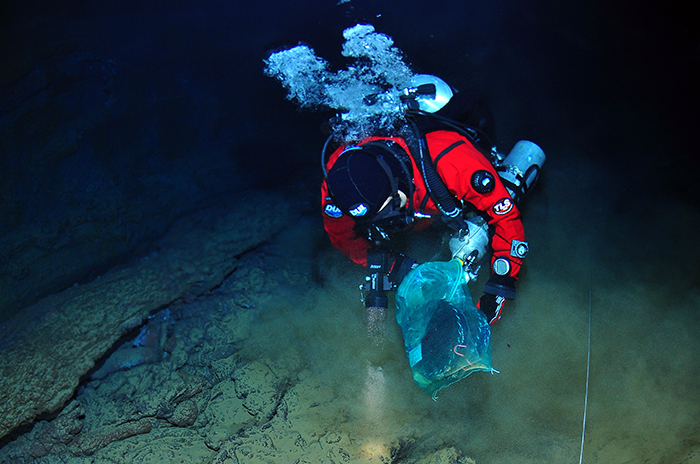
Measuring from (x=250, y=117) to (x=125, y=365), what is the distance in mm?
2075

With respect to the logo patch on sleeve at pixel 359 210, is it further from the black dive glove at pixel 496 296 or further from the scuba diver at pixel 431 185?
the black dive glove at pixel 496 296

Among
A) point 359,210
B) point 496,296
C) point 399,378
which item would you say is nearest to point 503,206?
point 496,296

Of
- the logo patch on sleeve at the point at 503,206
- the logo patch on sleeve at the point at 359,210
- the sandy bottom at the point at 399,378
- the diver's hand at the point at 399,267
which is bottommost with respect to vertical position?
the sandy bottom at the point at 399,378

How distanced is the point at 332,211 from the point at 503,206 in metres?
1.08

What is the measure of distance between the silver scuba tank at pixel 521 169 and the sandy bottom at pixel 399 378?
1.27ft

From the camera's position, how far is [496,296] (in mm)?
2539

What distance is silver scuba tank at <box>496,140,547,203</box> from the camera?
2779 millimetres

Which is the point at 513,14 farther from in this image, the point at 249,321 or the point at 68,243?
the point at 68,243

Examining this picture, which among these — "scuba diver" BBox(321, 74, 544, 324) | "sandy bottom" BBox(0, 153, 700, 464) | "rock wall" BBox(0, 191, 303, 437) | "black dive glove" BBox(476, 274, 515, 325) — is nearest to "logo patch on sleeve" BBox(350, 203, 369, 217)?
"scuba diver" BBox(321, 74, 544, 324)

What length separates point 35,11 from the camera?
2.88 m

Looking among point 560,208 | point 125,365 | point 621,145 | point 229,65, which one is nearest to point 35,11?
point 229,65

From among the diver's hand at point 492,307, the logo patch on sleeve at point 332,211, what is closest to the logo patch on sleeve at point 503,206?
the diver's hand at point 492,307

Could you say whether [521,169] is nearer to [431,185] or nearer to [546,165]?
[546,165]

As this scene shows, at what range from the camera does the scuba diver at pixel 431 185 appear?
2.36 meters
